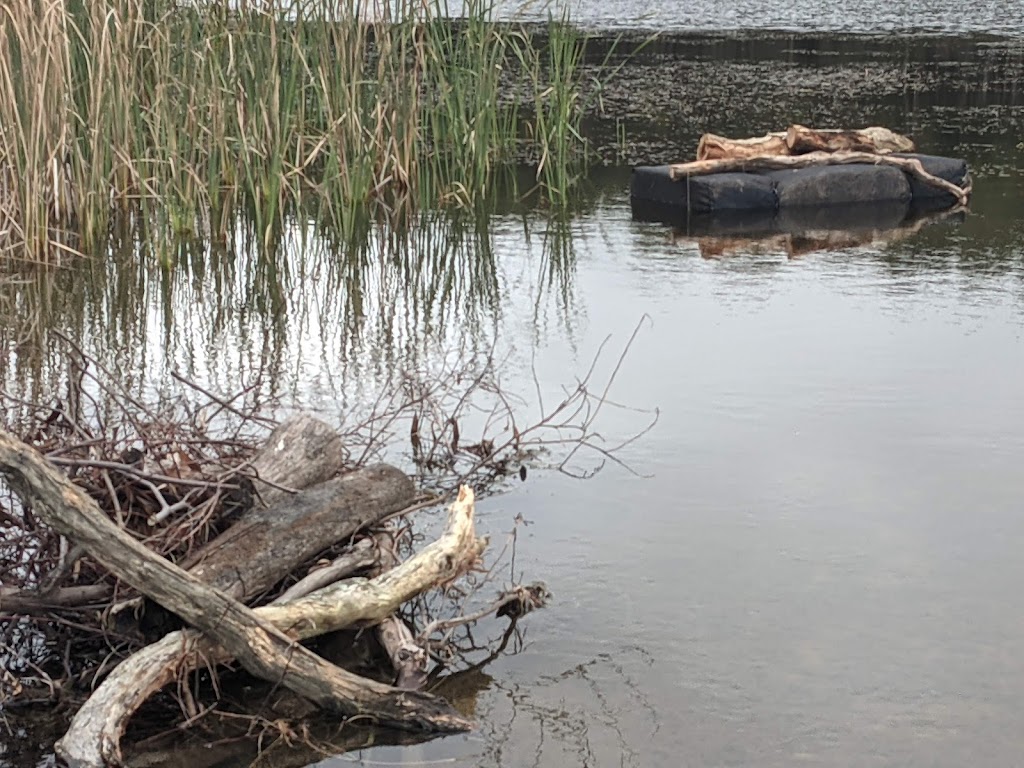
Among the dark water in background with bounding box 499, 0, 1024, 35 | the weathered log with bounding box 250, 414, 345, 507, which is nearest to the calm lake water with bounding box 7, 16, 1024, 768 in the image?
the weathered log with bounding box 250, 414, 345, 507

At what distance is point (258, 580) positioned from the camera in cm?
368

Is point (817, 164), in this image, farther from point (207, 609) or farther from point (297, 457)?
point (207, 609)

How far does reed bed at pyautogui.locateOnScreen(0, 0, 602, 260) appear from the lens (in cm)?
765

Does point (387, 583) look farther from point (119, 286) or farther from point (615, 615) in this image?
point (119, 286)

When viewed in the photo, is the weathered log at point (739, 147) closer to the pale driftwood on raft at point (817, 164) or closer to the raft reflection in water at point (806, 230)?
the pale driftwood on raft at point (817, 164)

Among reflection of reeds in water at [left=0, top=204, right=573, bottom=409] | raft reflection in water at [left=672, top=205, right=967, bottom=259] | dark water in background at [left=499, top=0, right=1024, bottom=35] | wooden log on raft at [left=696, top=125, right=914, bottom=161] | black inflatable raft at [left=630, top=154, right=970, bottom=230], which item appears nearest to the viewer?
reflection of reeds in water at [left=0, top=204, right=573, bottom=409]

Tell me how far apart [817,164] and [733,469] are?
534cm

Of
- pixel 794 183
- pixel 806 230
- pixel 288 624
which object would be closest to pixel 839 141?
pixel 794 183

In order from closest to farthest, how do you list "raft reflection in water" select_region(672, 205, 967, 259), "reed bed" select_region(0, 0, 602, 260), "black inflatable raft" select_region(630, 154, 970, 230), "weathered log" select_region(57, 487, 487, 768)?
"weathered log" select_region(57, 487, 487, 768) < "reed bed" select_region(0, 0, 602, 260) < "raft reflection in water" select_region(672, 205, 967, 259) < "black inflatable raft" select_region(630, 154, 970, 230)

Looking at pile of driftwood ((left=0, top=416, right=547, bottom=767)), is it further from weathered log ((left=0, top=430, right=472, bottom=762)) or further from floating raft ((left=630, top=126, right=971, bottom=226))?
floating raft ((left=630, top=126, right=971, bottom=226))

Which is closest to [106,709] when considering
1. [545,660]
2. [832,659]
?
[545,660]

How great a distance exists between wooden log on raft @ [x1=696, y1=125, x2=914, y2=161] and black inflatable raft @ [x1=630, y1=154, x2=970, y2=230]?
155 mm

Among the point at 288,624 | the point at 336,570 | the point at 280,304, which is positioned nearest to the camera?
the point at 288,624

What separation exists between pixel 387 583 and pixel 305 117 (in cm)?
630
